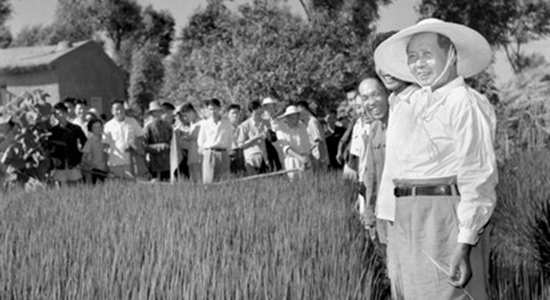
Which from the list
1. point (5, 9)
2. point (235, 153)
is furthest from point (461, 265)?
point (5, 9)

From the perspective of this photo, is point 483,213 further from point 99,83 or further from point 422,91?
point 99,83

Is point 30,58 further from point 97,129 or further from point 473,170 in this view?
point 473,170

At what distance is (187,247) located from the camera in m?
2.84

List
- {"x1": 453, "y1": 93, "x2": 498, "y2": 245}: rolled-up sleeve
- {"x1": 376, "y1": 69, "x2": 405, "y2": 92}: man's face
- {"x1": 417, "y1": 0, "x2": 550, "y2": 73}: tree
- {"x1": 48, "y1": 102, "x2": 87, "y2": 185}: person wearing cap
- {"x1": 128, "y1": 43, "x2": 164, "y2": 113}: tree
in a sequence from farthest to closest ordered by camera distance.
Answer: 1. {"x1": 128, "y1": 43, "x2": 164, "y2": 113}: tree
2. {"x1": 417, "y1": 0, "x2": 550, "y2": 73}: tree
3. {"x1": 48, "y1": 102, "x2": 87, "y2": 185}: person wearing cap
4. {"x1": 376, "y1": 69, "x2": 405, "y2": 92}: man's face
5. {"x1": 453, "y1": 93, "x2": 498, "y2": 245}: rolled-up sleeve

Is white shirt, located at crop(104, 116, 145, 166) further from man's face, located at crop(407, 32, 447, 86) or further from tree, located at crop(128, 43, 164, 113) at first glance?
tree, located at crop(128, 43, 164, 113)

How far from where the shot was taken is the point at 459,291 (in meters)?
2.16

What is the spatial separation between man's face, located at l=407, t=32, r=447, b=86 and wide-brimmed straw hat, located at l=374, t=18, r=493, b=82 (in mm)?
28

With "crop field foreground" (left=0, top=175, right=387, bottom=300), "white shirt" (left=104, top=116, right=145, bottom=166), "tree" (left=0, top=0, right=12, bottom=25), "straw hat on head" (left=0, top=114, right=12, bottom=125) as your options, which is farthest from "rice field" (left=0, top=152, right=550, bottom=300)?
"tree" (left=0, top=0, right=12, bottom=25)

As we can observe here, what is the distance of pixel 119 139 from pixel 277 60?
7.28m

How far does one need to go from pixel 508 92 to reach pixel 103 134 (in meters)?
5.26

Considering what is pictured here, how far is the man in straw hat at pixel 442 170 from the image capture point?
6.84 feet

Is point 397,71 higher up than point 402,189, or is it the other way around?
point 397,71

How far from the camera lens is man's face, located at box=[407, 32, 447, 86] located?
2236 mm

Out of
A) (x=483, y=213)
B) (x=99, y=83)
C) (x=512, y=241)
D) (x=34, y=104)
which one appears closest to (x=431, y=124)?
(x=483, y=213)
